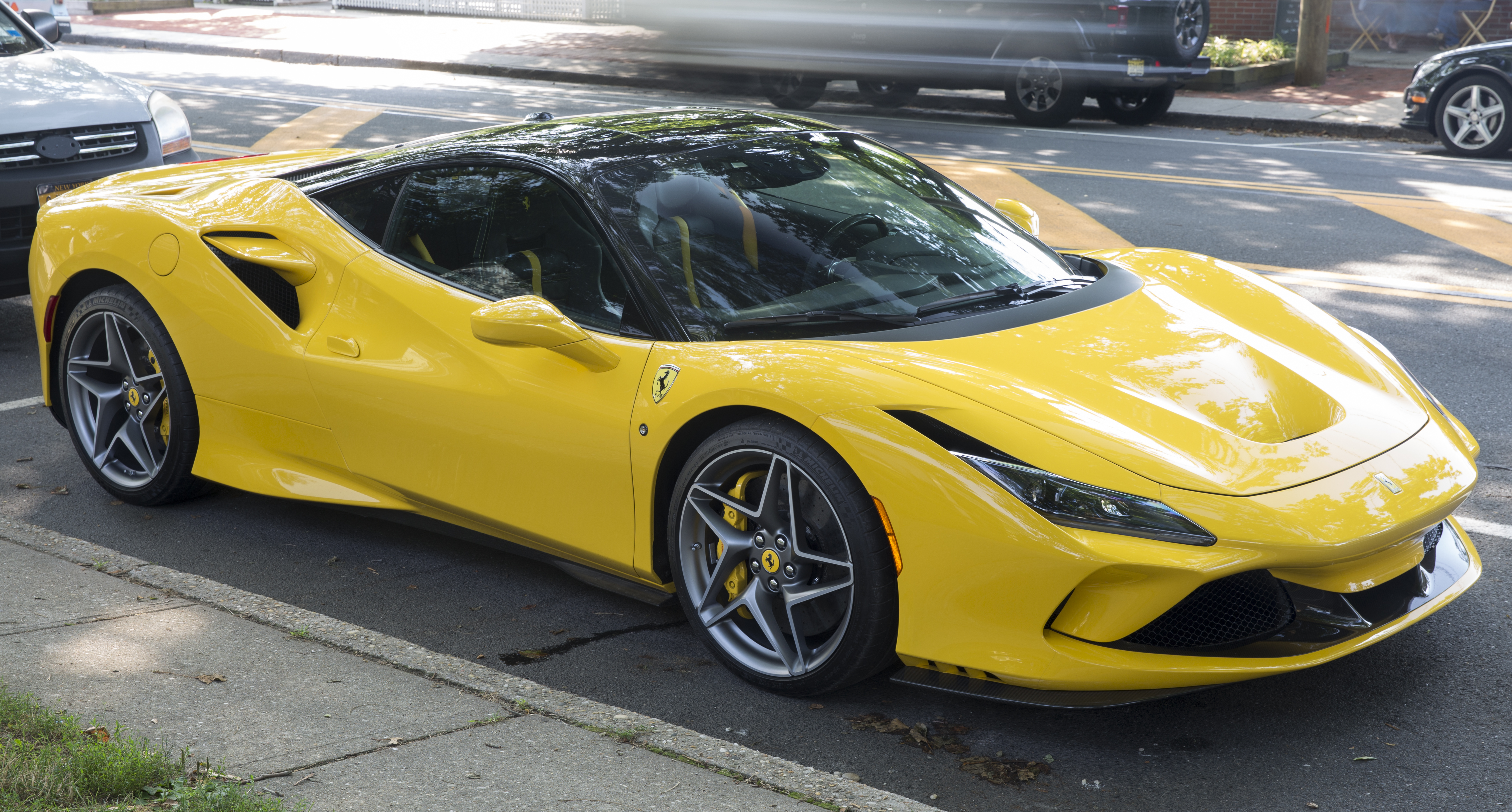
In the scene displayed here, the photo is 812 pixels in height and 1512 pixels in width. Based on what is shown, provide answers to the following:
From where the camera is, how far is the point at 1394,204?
9570 mm

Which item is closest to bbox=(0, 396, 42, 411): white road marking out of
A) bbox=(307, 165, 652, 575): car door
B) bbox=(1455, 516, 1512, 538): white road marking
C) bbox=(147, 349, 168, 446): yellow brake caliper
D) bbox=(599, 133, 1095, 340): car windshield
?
bbox=(147, 349, 168, 446): yellow brake caliper

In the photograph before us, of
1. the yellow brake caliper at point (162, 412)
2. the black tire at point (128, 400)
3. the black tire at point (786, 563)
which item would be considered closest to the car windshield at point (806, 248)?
the black tire at point (786, 563)

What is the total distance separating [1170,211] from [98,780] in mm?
8238

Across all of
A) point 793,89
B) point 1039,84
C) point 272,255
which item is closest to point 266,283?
point 272,255

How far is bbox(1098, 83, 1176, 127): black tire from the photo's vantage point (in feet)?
47.3

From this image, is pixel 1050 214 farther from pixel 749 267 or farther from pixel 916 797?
pixel 916 797

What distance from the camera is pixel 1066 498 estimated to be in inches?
111

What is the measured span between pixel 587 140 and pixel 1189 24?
38.5 feet

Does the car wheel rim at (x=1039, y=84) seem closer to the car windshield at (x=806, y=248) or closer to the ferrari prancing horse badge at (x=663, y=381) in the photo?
the car windshield at (x=806, y=248)

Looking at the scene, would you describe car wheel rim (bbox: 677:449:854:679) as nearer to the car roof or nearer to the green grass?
the car roof

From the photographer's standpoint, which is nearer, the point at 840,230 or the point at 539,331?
the point at 539,331

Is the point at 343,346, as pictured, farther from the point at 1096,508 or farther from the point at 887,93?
the point at 887,93

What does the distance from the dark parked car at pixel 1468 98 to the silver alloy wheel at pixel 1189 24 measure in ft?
8.09

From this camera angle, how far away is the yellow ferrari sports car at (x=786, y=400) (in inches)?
113
